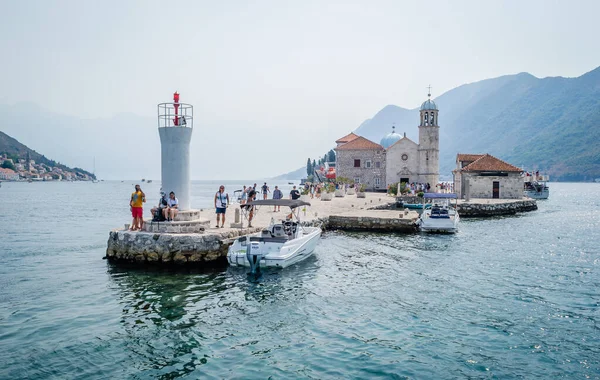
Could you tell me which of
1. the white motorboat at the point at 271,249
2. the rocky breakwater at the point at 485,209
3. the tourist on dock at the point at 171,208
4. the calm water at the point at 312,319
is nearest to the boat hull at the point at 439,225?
the calm water at the point at 312,319

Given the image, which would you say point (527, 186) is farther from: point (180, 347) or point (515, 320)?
point (180, 347)

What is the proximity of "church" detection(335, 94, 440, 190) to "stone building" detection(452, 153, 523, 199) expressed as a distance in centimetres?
834

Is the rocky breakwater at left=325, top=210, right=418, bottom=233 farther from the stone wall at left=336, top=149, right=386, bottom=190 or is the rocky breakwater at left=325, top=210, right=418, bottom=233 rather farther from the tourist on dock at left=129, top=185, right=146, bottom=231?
the stone wall at left=336, top=149, right=386, bottom=190

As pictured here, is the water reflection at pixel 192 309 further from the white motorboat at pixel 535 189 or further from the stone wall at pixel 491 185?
the white motorboat at pixel 535 189

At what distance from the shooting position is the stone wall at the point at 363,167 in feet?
204

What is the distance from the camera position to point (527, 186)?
2987 inches

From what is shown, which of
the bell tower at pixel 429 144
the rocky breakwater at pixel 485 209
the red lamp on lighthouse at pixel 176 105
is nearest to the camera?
the red lamp on lighthouse at pixel 176 105

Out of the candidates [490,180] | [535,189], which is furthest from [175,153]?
[535,189]

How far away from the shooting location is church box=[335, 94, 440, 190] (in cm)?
5862

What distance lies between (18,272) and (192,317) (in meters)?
9.50

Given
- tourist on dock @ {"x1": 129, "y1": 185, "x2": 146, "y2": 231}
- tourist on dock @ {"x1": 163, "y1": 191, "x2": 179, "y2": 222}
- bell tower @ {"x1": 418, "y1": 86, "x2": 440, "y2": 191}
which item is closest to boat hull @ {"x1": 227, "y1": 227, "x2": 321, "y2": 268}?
tourist on dock @ {"x1": 163, "y1": 191, "x2": 179, "y2": 222}

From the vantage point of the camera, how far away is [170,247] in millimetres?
17219

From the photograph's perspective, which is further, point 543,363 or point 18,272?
point 18,272

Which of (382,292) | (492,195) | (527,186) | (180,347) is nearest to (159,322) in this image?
(180,347)
